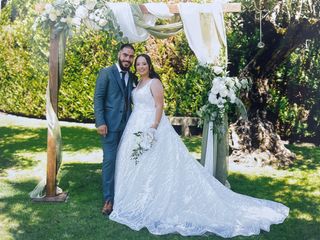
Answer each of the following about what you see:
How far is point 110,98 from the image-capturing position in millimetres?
5488

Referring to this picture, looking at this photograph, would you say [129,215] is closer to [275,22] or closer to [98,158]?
[98,158]

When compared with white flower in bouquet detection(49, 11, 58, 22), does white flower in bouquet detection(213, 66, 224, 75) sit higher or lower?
lower

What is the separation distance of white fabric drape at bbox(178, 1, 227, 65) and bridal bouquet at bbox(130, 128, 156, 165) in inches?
54.3

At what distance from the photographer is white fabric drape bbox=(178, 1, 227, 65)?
5.76 meters

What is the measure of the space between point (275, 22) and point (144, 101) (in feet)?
13.4

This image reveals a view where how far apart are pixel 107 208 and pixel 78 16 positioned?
241 centimetres

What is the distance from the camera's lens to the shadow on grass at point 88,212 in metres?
4.78

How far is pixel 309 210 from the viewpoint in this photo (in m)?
5.75

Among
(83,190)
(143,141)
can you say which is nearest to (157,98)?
(143,141)

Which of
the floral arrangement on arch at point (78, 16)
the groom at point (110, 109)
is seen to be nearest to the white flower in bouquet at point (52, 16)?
the floral arrangement on arch at point (78, 16)

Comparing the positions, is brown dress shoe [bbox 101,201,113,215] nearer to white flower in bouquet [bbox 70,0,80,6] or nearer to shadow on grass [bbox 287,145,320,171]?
white flower in bouquet [bbox 70,0,80,6]

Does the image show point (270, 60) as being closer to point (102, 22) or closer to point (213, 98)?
point (213, 98)

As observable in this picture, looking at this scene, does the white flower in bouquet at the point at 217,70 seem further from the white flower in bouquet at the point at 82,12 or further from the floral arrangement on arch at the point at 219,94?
the white flower in bouquet at the point at 82,12

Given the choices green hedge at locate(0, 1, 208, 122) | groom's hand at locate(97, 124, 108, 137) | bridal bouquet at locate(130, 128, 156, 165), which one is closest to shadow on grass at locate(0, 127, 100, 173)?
green hedge at locate(0, 1, 208, 122)
